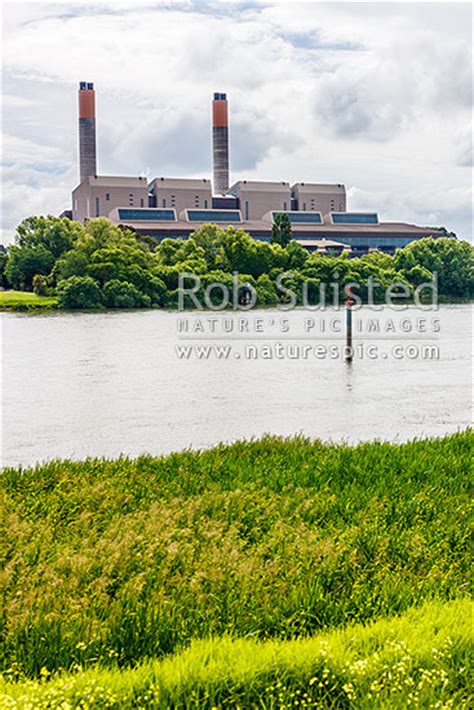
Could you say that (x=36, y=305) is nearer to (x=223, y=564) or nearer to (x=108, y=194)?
(x=223, y=564)

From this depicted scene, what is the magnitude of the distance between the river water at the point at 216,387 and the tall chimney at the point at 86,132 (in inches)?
3267

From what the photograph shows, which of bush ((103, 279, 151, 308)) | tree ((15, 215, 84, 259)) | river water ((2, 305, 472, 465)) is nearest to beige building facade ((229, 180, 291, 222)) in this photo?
tree ((15, 215, 84, 259))

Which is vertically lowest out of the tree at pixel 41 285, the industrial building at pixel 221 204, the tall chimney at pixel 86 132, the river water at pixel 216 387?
the river water at pixel 216 387

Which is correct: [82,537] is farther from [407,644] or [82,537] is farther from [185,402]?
[185,402]

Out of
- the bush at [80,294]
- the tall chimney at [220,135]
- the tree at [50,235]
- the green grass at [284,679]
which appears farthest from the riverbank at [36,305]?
the tall chimney at [220,135]

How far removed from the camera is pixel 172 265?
6278 centimetres

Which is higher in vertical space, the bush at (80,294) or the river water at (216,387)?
the bush at (80,294)

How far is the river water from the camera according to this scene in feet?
42.9

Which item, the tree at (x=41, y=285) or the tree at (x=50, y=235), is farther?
the tree at (x=50, y=235)

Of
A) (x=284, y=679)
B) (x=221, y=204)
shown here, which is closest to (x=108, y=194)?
(x=221, y=204)

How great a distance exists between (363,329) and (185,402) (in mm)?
21673

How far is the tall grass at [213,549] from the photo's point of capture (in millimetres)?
4172

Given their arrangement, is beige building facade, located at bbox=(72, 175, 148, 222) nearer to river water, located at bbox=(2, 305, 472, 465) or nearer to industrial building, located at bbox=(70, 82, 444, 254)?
industrial building, located at bbox=(70, 82, 444, 254)

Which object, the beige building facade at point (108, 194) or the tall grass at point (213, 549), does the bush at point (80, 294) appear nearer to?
the tall grass at point (213, 549)
